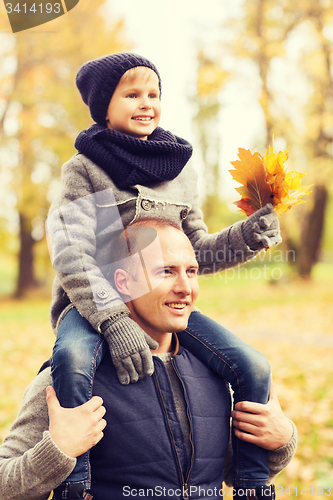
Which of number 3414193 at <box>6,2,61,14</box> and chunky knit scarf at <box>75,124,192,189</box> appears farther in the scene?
number 3414193 at <box>6,2,61,14</box>

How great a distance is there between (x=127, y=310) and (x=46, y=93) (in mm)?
12908

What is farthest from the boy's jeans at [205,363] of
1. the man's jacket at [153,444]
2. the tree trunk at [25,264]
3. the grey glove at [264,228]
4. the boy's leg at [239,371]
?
the tree trunk at [25,264]

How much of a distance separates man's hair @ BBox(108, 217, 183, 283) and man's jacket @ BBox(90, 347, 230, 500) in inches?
16.3

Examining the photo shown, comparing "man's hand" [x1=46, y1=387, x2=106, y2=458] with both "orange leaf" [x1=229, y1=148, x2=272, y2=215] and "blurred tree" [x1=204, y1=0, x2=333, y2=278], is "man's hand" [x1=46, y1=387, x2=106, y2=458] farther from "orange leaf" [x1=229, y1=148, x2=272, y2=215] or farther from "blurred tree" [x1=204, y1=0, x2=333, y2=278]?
"blurred tree" [x1=204, y1=0, x2=333, y2=278]

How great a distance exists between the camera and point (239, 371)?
2.13 m

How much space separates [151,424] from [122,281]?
0.63 m

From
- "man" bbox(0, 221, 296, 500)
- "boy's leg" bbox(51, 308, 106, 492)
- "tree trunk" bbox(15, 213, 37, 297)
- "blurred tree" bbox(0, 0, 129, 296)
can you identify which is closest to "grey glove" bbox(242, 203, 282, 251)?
"man" bbox(0, 221, 296, 500)

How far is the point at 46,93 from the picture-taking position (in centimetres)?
1338

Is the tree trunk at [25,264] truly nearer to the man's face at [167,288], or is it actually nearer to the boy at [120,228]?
the boy at [120,228]

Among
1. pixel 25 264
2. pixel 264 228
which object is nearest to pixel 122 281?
pixel 264 228

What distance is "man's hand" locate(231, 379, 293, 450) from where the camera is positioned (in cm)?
204

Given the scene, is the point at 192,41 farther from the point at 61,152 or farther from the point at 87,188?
the point at 87,188

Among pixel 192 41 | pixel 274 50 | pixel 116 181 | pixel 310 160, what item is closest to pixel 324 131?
pixel 310 160

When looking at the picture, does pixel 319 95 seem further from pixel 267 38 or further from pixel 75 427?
pixel 75 427
